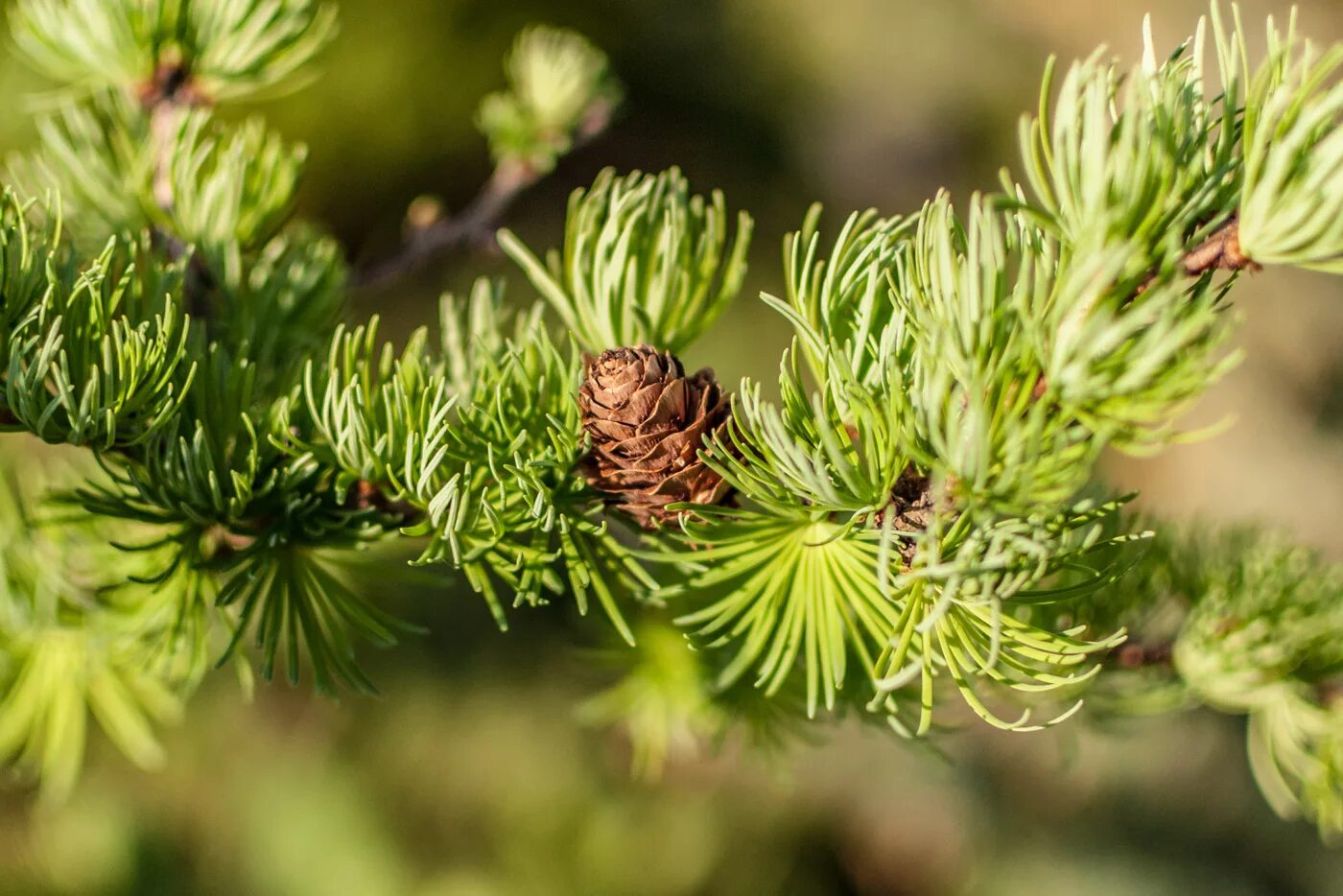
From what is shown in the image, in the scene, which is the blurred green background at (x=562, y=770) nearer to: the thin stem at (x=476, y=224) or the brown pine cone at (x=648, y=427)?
the thin stem at (x=476, y=224)

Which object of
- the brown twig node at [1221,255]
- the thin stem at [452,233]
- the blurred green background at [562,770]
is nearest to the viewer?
the brown twig node at [1221,255]

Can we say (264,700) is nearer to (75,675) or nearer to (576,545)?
(75,675)

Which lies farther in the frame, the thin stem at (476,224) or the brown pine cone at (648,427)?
the thin stem at (476,224)

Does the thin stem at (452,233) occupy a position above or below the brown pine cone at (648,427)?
above

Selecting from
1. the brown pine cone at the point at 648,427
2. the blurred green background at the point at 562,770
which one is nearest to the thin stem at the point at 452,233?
the brown pine cone at the point at 648,427

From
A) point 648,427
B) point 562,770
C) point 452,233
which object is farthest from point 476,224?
point 562,770

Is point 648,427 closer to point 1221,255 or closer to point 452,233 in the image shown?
point 1221,255
